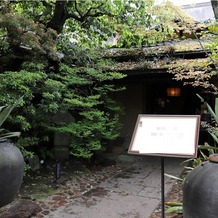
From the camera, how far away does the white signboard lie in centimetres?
285

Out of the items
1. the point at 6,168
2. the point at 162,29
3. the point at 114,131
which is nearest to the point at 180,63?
the point at 162,29

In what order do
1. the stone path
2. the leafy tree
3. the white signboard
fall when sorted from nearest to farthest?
1. the white signboard
2. the stone path
3. the leafy tree

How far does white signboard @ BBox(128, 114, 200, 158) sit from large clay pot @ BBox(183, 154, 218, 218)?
0.23 metres

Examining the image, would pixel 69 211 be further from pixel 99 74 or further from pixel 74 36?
pixel 74 36

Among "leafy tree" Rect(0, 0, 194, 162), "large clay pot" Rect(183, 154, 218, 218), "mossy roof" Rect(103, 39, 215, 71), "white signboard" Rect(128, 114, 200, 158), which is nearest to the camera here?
"large clay pot" Rect(183, 154, 218, 218)

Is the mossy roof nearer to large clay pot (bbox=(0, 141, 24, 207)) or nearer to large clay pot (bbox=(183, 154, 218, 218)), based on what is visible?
large clay pot (bbox=(183, 154, 218, 218))

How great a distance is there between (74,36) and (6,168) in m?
6.84

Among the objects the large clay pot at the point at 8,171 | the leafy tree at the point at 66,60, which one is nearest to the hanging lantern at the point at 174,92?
the leafy tree at the point at 66,60

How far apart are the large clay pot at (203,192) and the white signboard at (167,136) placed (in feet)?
0.75

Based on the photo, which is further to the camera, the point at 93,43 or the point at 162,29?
the point at 93,43

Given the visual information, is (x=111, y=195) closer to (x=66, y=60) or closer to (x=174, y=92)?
(x=66, y=60)

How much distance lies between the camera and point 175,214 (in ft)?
13.8

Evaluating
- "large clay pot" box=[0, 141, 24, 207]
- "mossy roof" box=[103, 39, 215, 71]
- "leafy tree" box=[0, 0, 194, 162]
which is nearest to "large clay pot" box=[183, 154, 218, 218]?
"large clay pot" box=[0, 141, 24, 207]

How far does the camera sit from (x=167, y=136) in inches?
119
